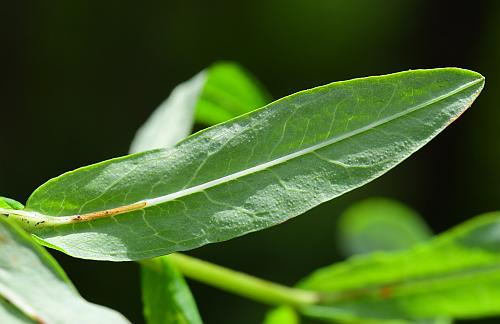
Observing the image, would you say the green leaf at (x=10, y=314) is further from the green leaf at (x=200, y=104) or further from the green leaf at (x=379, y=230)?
the green leaf at (x=379, y=230)

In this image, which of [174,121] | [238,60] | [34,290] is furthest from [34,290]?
[238,60]

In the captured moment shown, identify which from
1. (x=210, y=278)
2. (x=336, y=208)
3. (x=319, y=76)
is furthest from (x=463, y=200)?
(x=210, y=278)

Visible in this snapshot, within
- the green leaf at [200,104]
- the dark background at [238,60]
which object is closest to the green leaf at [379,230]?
the green leaf at [200,104]

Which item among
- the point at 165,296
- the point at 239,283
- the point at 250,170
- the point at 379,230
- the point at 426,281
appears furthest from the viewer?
the point at 379,230

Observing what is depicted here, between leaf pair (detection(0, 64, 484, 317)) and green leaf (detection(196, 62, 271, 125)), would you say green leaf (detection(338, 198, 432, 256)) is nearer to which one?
green leaf (detection(196, 62, 271, 125))

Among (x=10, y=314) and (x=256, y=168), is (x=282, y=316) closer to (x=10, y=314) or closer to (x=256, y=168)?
(x=256, y=168)

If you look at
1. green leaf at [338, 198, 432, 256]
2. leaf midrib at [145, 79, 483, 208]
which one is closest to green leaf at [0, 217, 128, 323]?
leaf midrib at [145, 79, 483, 208]
